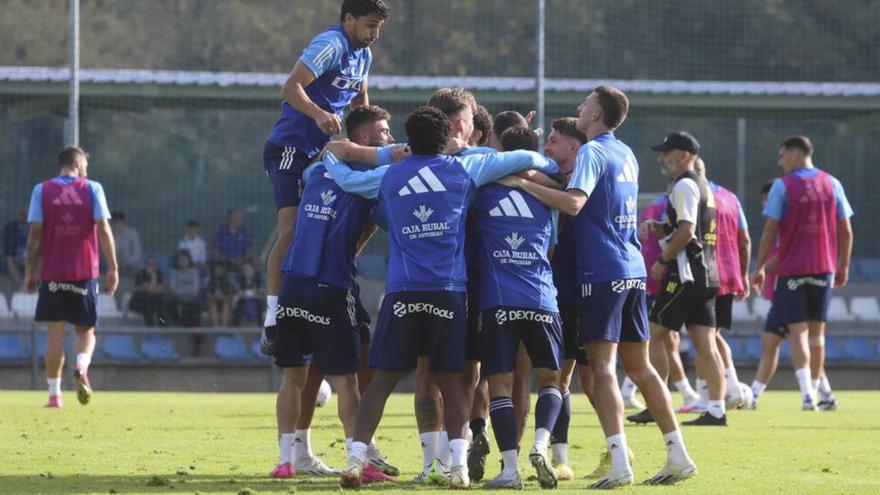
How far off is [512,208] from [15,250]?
1695 centimetres

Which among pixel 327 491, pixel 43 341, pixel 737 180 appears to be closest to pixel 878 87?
pixel 737 180

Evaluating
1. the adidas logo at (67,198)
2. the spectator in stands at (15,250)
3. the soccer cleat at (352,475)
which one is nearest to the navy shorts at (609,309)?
the soccer cleat at (352,475)

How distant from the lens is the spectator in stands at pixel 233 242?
23.5 m

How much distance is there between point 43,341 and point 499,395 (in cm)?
1413

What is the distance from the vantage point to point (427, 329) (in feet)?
25.6

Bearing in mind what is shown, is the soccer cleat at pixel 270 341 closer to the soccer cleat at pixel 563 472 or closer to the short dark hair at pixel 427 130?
the short dark hair at pixel 427 130

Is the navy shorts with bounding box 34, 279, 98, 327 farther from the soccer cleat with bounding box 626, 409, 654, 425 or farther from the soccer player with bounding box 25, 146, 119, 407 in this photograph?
the soccer cleat with bounding box 626, 409, 654, 425

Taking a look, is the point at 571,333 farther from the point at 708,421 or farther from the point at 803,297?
the point at 803,297

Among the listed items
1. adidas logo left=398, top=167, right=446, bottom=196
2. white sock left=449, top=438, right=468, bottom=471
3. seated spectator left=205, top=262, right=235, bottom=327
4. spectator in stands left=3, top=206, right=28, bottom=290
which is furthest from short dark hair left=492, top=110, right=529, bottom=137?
spectator in stands left=3, top=206, right=28, bottom=290

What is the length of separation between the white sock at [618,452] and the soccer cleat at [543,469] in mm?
394

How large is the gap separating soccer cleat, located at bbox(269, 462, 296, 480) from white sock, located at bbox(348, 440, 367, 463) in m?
0.75

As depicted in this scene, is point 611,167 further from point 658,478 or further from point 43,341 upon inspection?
point 43,341

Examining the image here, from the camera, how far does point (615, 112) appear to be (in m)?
8.27

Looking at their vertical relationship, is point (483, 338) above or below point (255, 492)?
above
